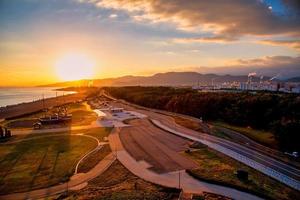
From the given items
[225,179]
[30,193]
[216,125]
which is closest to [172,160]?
[225,179]

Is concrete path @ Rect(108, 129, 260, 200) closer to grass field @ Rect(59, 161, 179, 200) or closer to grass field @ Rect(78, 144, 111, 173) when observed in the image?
grass field @ Rect(59, 161, 179, 200)

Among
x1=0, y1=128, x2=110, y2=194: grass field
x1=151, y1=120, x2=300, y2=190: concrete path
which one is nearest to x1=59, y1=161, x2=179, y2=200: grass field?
x1=0, y1=128, x2=110, y2=194: grass field

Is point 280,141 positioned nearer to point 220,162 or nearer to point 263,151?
point 263,151

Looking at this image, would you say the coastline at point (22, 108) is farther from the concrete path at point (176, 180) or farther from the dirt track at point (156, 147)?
the concrete path at point (176, 180)

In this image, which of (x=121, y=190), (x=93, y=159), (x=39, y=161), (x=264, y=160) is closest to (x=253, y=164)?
(x=264, y=160)

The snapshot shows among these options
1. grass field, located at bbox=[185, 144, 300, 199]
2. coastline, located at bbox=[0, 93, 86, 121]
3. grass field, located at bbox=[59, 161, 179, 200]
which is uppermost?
grass field, located at bbox=[185, 144, 300, 199]

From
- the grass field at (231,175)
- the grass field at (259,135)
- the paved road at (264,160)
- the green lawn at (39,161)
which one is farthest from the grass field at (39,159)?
the grass field at (259,135)

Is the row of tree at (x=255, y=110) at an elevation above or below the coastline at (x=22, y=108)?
above
